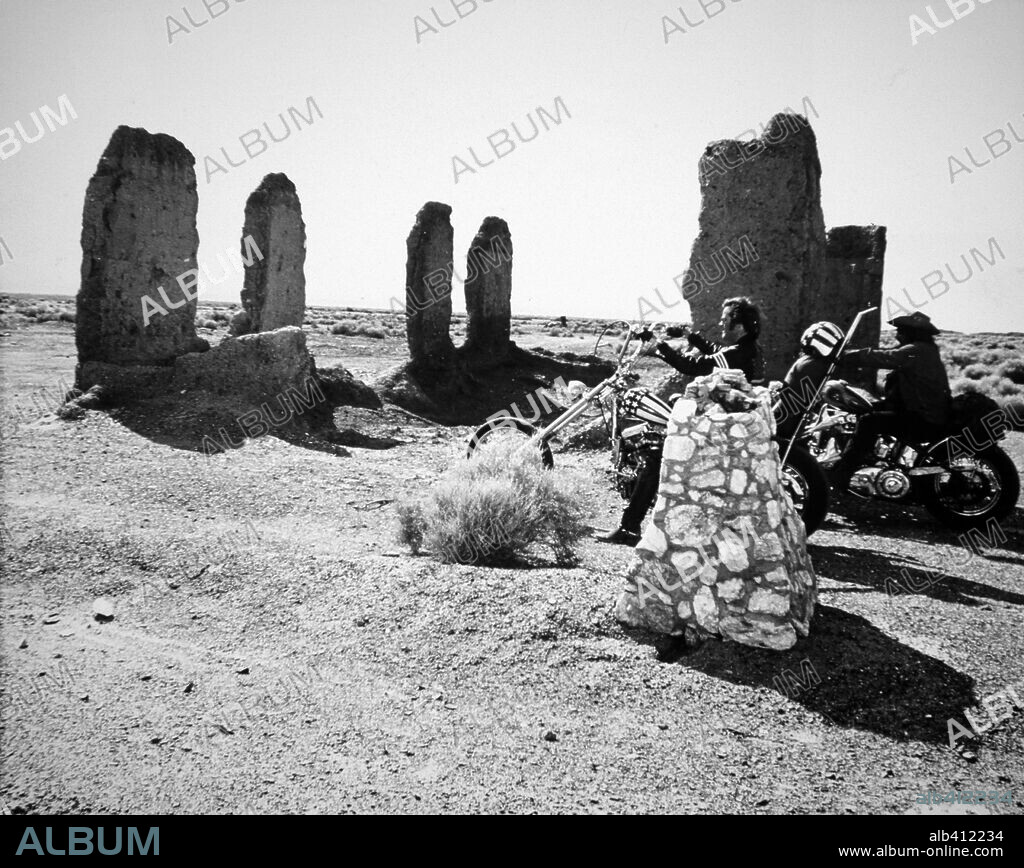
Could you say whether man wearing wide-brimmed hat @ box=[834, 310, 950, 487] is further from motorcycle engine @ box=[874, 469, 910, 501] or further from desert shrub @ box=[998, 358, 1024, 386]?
desert shrub @ box=[998, 358, 1024, 386]

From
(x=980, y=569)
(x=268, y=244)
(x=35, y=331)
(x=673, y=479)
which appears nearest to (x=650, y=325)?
(x=673, y=479)

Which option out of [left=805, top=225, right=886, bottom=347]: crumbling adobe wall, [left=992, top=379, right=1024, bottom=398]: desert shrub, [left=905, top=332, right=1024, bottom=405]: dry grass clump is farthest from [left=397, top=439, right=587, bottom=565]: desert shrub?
[left=992, top=379, right=1024, bottom=398]: desert shrub

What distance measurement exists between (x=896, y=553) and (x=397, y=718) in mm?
4346

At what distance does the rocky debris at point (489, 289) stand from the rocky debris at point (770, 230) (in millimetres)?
8263

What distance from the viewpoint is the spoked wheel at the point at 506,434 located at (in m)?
6.66

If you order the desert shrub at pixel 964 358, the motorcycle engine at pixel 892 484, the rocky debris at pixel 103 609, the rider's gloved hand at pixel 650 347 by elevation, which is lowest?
the rocky debris at pixel 103 609

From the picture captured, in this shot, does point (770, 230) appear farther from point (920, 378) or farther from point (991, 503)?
point (991, 503)

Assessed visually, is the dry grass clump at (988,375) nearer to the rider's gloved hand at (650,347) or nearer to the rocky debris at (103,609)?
the rider's gloved hand at (650,347)

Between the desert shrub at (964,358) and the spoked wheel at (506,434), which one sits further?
the desert shrub at (964,358)

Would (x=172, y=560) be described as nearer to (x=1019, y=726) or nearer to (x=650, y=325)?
(x=650, y=325)

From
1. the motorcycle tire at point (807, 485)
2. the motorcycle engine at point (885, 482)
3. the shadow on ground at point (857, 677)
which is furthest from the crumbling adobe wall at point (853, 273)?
the shadow on ground at point (857, 677)

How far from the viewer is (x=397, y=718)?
300 centimetres

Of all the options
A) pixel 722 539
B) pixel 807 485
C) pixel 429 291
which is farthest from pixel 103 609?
pixel 429 291

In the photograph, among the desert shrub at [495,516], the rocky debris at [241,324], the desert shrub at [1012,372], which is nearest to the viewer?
the desert shrub at [495,516]
